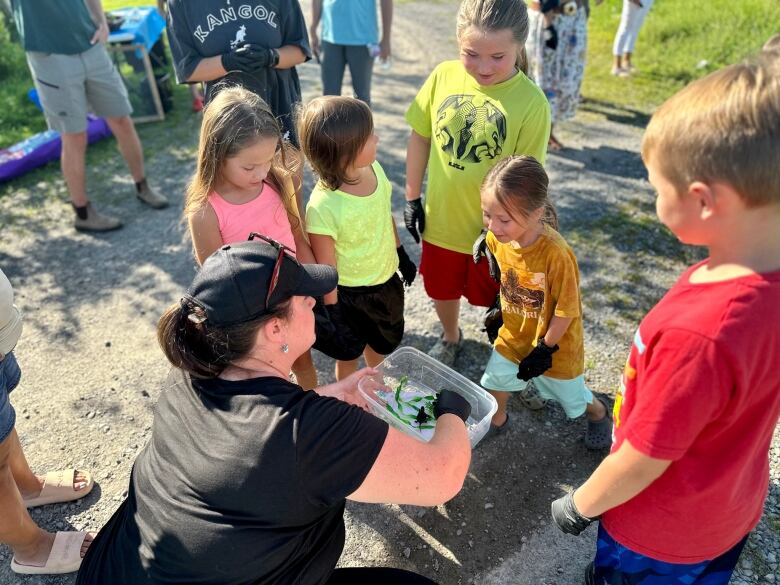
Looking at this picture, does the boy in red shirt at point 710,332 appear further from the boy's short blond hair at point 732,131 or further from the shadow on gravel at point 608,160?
the shadow on gravel at point 608,160

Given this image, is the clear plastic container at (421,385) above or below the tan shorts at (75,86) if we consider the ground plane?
below

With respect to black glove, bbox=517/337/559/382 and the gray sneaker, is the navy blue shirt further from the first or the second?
black glove, bbox=517/337/559/382

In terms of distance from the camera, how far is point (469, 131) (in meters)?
2.82

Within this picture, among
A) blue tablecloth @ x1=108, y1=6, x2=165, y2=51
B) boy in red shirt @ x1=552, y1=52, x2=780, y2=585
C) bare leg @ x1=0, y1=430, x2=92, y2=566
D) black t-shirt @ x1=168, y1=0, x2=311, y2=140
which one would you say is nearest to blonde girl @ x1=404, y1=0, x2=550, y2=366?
black t-shirt @ x1=168, y1=0, x2=311, y2=140

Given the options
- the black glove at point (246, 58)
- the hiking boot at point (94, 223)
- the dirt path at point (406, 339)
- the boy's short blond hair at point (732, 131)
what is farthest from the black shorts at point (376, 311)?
the hiking boot at point (94, 223)

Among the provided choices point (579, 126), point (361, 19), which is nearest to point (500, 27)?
point (361, 19)

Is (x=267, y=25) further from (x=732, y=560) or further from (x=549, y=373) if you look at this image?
(x=732, y=560)

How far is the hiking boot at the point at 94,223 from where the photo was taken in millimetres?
4949

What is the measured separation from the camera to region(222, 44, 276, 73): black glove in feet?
11.2

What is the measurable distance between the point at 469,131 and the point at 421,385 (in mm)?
1210

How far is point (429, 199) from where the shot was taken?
313 cm

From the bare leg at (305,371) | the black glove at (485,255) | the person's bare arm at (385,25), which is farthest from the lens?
the person's bare arm at (385,25)

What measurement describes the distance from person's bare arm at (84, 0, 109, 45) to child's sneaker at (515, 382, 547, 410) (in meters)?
3.99

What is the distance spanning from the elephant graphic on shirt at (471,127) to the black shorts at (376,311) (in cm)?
69
